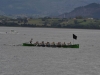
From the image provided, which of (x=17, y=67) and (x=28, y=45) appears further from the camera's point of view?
(x=28, y=45)

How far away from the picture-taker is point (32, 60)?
3713 inches

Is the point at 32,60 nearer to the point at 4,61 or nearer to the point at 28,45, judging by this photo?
the point at 4,61

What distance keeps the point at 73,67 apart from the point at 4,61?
51.6 ft

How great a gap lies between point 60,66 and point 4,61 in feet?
43.1

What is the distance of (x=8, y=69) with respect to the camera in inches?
3063

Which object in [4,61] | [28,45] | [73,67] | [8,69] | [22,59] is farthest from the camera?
[28,45]

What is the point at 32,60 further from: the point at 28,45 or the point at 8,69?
the point at 28,45

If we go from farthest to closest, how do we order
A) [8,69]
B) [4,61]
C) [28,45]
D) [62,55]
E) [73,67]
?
[28,45]
[62,55]
[4,61]
[73,67]
[8,69]

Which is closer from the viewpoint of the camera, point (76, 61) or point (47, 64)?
point (47, 64)

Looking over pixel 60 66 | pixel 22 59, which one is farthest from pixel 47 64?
pixel 22 59

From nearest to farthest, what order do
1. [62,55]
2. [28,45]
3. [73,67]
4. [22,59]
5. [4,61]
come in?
1. [73,67]
2. [4,61]
3. [22,59]
4. [62,55]
5. [28,45]

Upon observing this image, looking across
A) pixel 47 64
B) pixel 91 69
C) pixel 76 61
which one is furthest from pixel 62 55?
pixel 91 69

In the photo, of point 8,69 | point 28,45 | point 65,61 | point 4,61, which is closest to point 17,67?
point 8,69

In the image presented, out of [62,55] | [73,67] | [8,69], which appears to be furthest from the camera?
[62,55]
